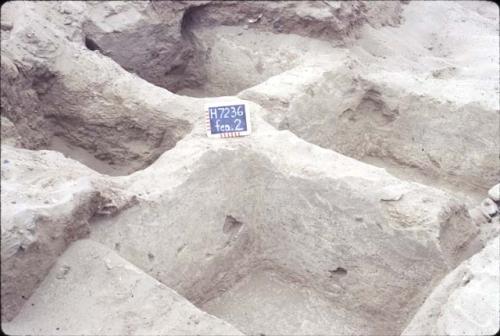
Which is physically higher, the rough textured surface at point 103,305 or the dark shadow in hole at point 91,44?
the dark shadow in hole at point 91,44

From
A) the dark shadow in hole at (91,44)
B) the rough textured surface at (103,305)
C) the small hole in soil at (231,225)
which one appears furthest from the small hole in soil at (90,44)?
the rough textured surface at (103,305)

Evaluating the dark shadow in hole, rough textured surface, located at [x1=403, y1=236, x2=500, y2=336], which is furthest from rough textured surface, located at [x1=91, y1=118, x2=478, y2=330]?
the dark shadow in hole

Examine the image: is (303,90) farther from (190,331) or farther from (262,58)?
(190,331)

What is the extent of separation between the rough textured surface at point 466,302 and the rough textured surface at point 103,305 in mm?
1079

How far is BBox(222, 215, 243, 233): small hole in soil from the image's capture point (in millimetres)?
4209

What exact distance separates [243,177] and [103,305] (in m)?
1.43

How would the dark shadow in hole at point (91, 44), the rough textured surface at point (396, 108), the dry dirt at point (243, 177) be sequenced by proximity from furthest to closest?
the dark shadow in hole at point (91, 44), the rough textured surface at point (396, 108), the dry dirt at point (243, 177)

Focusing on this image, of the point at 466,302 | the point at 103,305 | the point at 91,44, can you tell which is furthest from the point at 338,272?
the point at 91,44

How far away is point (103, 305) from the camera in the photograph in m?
3.27

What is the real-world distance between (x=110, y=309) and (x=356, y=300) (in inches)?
67.8

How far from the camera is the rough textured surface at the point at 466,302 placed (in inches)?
120

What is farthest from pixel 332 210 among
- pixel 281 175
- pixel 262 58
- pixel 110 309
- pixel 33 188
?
pixel 262 58

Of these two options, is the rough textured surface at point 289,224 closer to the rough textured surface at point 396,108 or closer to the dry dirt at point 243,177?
the dry dirt at point 243,177

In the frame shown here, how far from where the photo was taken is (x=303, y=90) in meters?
5.20
